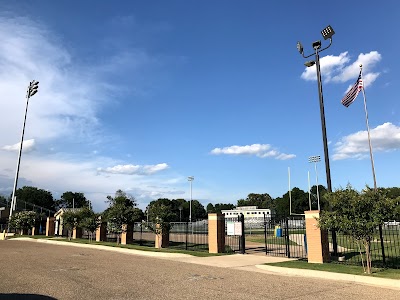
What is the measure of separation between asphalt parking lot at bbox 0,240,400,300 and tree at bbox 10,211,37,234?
33873 mm

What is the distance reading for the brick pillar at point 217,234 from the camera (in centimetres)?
2123

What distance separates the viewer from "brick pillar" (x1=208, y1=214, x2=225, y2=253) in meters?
21.2

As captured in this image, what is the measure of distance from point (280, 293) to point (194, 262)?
7.92 m

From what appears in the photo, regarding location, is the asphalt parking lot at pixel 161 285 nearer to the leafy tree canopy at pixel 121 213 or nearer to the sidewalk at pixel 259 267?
the sidewalk at pixel 259 267

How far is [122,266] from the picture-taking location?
1477 cm

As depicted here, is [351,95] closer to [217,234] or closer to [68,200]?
[217,234]

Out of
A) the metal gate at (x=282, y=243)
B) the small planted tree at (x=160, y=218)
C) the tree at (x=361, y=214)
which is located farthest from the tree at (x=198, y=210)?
the tree at (x=361, y=214)

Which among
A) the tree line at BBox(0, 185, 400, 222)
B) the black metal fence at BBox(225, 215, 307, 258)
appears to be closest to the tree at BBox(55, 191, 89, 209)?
the tree line at BBox(0, 185, 400, 222)

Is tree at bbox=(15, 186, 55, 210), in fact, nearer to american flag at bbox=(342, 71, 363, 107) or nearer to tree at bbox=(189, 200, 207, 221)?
tree at bbox=(189, 200, 207, 221)

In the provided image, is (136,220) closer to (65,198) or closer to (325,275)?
(325,275)

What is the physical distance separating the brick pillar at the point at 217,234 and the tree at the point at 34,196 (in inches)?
5461

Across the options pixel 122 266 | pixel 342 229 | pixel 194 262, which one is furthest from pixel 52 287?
pixel 342 229

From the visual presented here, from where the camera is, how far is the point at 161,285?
10.5 metres

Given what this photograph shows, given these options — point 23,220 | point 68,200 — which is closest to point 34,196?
point 68,200
